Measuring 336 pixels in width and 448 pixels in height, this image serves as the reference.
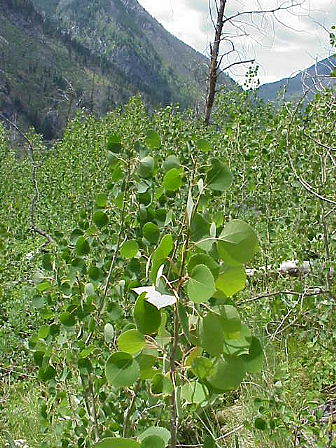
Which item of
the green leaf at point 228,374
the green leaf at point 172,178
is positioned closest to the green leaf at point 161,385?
the green leaf at point 228,374

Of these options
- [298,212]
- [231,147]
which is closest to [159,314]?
[298,212]

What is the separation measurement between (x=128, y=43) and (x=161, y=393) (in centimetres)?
17760

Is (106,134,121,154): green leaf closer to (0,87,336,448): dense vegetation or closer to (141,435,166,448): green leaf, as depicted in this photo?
(0,87,336,448): dense vegetation

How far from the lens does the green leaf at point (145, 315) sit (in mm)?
826

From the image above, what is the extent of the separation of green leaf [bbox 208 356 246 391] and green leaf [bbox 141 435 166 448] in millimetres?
121

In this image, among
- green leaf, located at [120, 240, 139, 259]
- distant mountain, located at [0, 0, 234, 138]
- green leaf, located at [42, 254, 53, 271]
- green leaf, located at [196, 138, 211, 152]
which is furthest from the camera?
distant mountain, located at [0, 0, 234, 138]

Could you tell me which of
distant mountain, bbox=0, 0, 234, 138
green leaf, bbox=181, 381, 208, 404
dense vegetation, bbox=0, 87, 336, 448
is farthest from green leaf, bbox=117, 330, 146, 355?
distant mountain, bbox=0, 0, 234, 138

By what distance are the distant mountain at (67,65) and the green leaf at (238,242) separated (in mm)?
39175

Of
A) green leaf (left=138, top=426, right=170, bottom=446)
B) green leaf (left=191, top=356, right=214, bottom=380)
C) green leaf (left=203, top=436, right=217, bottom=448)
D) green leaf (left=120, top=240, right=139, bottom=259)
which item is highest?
green leaf (left=191, top=356, right=214, bottom=380)

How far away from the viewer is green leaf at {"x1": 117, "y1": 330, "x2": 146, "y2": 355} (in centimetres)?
87

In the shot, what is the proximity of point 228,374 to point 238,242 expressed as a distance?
0.19 meters

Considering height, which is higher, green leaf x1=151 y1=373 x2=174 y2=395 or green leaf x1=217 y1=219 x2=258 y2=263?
green leaf x1=217 y1=219 x2=258 y2=263

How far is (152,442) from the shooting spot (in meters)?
0.86

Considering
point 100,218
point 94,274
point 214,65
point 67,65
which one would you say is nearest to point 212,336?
point 100,218
